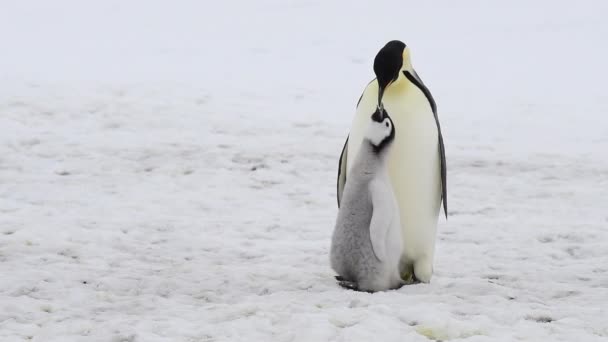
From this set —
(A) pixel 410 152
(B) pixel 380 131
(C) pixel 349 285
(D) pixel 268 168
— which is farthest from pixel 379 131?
(D) pixel 268 168

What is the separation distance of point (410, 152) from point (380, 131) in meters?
0.33

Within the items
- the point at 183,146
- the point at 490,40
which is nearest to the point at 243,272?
the point at 183,146

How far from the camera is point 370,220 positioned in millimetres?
4074

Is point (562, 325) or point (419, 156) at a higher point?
point (419, 156)

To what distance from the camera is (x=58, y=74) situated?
36.7 ft

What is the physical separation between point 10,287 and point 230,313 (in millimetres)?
1134

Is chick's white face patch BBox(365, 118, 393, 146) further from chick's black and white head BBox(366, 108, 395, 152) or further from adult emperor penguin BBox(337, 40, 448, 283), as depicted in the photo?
adult emperor penguin BBox(337, 40, 448, 283)

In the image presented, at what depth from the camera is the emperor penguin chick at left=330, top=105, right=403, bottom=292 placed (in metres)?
4.07

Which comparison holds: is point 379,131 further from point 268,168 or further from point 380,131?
point 268,168

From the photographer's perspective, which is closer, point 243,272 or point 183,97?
point 243,272

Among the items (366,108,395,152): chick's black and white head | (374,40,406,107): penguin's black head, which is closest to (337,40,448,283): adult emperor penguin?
(374,40,406,107): penguin's black head

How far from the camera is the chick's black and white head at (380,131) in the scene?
413 cm

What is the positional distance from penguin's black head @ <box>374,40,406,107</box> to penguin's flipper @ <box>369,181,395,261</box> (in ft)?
1.52

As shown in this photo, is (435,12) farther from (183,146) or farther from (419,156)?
(419,156)
